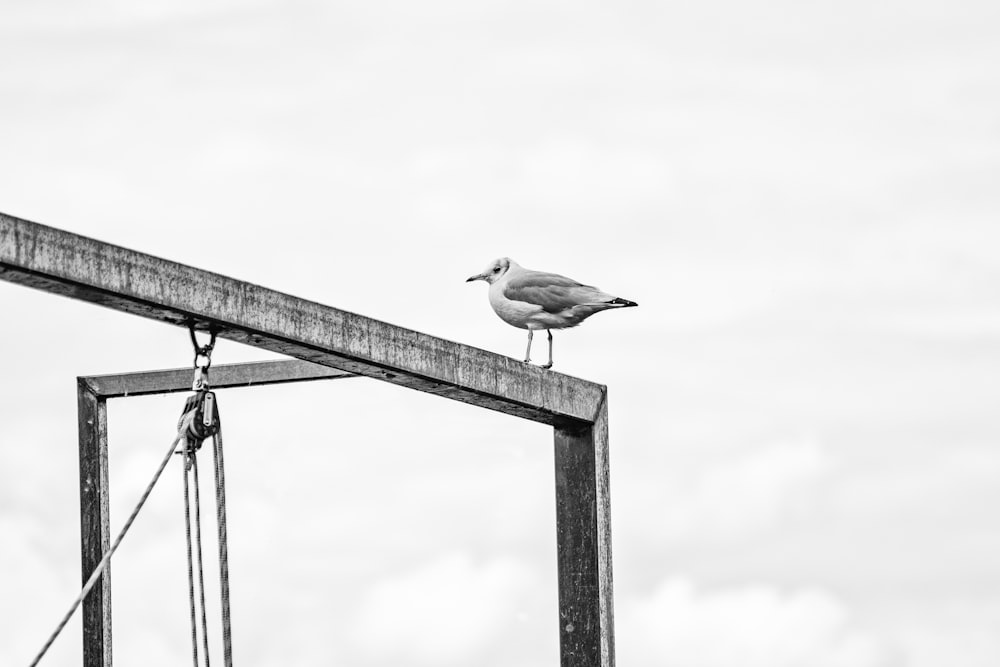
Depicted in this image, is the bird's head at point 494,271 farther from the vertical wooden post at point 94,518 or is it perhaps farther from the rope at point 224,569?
the rope at point 224,569

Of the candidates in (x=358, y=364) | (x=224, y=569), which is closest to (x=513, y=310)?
(x=358, y=364)

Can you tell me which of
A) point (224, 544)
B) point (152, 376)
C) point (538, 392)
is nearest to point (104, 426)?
point (152, 376)

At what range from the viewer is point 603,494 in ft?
25.6

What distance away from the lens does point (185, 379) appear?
9.06m

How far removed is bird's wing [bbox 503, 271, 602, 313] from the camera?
12.4m

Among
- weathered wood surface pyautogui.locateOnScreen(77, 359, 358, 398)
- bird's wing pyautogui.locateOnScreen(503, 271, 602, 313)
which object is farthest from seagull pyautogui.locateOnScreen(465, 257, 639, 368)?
weathered wood surface pyautogui.locateOnScreen(77, 359, 358, 398)

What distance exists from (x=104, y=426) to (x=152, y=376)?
0.35 m

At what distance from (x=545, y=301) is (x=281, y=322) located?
20.1ft

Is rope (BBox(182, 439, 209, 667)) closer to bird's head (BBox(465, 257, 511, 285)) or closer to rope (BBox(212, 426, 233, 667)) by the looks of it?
rope (BBox(212, 426, 233, 667))

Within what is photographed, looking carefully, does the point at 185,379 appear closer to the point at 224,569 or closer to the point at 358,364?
the point at 358,364

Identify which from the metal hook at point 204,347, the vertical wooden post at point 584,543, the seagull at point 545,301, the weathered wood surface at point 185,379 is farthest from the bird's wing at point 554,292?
the metal hook at point 204,347

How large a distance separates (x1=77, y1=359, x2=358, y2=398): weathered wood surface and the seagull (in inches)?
140

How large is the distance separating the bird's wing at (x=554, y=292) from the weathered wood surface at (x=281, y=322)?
14.7ft

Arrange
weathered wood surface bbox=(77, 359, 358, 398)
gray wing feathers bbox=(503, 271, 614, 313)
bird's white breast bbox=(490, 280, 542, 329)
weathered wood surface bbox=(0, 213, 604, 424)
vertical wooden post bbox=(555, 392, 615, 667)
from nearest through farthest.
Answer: weathered wood surface bbox=(0, 213, 604, 424) < vertical wooden post bbox=(555, 392, 615, 667) < weathered wood surface bbox=(77, 359, 358, 398) < gray wing feathers bbox=(503, 271, 614, 313) < bird's white breast bbox=(490, 280, 542, 329)
